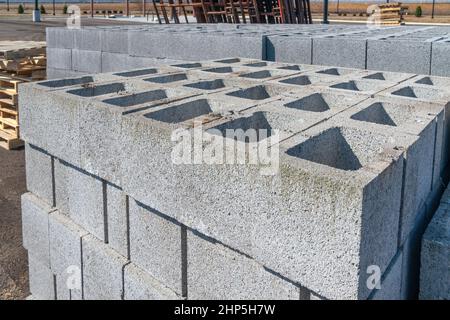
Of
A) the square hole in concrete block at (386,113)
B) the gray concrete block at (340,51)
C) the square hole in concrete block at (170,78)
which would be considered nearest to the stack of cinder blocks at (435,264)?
the square hole in concrete block at (386,113)

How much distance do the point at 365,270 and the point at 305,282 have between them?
0.29 metres

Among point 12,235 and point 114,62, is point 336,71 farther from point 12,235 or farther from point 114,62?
point 114,62

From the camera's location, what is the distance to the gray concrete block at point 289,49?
275 inches

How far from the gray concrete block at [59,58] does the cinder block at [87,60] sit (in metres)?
0.21

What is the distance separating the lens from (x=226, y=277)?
9.46 ft

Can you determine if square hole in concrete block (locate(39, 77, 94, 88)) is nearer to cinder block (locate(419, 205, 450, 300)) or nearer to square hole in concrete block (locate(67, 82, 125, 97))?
square hole in concrete block (locate(67, 82, 125, 97))

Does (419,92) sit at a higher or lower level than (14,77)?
Answer: higher

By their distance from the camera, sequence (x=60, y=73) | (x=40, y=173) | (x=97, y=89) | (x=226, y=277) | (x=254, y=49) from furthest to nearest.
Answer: (x=60, y=73) → (x=254, y=49) → (x=97, y=89) → (x=40, y=173) → (x=226, y=277)

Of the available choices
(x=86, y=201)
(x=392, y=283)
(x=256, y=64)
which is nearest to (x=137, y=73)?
(x=256, y=64)

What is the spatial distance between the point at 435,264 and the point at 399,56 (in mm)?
3934

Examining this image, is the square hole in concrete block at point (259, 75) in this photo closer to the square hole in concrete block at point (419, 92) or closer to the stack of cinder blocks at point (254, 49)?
the stack of cinder blocks at point (254, 49)

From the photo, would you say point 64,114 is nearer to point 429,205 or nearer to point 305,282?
point 305,282
